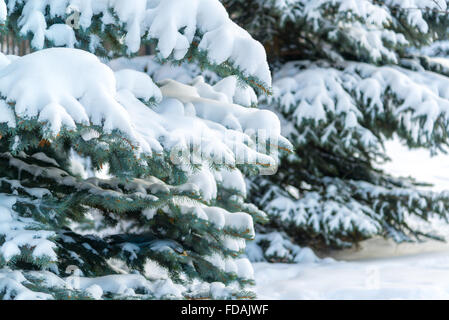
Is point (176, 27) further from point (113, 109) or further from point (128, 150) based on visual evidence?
point (128, 150)

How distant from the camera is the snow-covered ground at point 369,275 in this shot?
3941 millimetres

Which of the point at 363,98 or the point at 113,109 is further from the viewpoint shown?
the point at 363,98

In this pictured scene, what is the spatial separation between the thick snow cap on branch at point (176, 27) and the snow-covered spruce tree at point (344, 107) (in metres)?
2.73

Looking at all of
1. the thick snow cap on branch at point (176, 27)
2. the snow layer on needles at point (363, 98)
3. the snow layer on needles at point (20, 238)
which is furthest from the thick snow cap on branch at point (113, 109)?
the snow layer on needles at point (363, 98)

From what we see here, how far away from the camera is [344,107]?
5012 millimetres

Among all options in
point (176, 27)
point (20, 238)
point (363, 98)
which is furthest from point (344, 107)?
point (20, 238)

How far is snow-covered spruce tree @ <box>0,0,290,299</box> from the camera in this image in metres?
1.99

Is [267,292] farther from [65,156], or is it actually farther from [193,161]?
[193,161]

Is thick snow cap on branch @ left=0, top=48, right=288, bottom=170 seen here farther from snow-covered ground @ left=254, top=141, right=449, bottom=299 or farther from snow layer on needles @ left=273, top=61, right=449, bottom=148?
snow layer on needles @ left=273, top=61, right=449, bottom=148

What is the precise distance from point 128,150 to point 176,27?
2.21ft

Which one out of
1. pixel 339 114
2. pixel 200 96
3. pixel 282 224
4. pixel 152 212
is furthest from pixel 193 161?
pixel 282 224

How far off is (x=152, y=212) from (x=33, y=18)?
1169 mm

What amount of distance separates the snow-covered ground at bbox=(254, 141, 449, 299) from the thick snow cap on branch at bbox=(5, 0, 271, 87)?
7.69 ft

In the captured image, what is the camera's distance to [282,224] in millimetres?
5715
